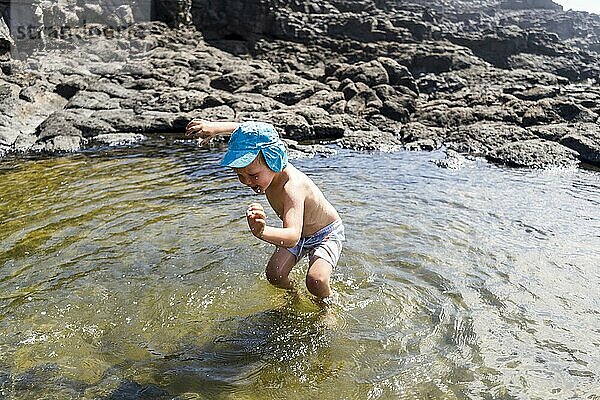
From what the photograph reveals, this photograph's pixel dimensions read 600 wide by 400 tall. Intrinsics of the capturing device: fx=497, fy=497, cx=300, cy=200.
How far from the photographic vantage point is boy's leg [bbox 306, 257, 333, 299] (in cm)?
417

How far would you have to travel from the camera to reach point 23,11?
75.8ft

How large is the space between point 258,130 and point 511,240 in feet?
13.5

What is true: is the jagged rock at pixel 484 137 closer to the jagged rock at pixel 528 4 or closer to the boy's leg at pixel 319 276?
the boy's leg at pixel 319 276

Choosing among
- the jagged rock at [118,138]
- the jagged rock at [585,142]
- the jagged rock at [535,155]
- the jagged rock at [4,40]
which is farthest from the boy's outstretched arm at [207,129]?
the jagged rock at [4,40]

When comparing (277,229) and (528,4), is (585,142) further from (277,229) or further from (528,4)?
(528,4)

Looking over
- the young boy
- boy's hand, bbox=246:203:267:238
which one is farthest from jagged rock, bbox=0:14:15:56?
boy's hand, bbox=246:203:267:238

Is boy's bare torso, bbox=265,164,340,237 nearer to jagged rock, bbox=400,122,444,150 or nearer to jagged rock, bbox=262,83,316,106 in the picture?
jagged rock, bbox=400,122,444,150

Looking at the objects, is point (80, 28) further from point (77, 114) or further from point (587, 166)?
point (587, 166)

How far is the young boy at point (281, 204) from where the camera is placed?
11.2ft

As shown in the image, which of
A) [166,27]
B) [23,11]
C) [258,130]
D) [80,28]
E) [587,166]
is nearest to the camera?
[258,130]

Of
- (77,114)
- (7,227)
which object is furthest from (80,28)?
(7,227)

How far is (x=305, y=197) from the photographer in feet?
13.7

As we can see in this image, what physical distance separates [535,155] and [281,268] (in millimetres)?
10447

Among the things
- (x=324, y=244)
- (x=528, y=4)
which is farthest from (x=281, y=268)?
(x=528, y=4)
